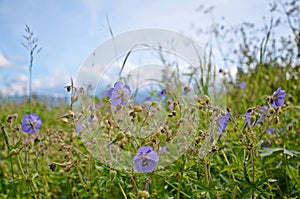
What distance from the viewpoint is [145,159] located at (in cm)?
116

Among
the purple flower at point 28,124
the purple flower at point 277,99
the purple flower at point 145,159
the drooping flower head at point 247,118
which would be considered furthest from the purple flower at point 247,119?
the purple flower at point 28,124

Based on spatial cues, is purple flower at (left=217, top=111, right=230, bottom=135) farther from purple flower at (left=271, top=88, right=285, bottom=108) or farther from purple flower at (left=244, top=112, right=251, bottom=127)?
purple flower at (left=271, top=88, right=285, bottom=108)

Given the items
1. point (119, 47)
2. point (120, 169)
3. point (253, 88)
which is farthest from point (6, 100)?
point (120, 169)

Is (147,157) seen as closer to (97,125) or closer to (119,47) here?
(97,125)

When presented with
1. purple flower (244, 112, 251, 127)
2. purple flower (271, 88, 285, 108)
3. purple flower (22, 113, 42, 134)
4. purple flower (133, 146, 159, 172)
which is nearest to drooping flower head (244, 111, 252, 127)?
purple flower (244, 112, 251, 127)

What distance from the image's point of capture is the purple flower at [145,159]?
1.14m

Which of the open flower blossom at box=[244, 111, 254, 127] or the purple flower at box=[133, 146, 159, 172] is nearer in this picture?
the purple flower at box=[133, 146, 159, 172]

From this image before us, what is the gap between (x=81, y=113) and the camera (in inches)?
58.4

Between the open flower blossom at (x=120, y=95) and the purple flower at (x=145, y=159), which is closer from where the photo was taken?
the purple flower at (x=145, y=159)

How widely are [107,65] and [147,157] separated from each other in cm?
76

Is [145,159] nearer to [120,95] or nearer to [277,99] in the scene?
[120,95]

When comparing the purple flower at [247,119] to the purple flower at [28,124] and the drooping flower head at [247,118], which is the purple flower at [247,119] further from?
the purple flower at [28,124]

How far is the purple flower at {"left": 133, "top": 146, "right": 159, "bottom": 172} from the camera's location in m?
1.14

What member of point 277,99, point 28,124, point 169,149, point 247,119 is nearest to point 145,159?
point 247,119
